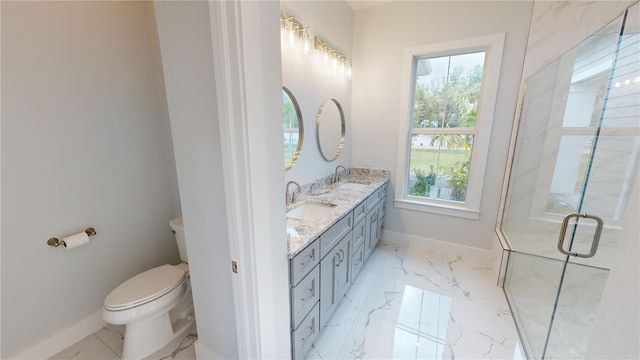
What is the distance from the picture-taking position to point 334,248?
163 cm

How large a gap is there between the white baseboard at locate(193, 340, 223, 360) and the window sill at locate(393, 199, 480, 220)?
2.31 metres

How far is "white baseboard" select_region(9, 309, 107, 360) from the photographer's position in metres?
1.43

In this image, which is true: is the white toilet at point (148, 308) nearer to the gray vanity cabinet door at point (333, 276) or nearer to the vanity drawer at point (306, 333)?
the vanity drawer at point (306, 333)

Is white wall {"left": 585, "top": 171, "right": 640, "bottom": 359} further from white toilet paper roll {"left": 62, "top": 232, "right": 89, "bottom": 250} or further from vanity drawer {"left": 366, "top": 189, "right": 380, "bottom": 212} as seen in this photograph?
white toilet paper roll {"left": 62, "top": 232, "right": 89, "bottom": 250}

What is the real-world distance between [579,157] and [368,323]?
1.95 meters

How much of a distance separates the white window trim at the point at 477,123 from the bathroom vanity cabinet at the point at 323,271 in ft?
2.84

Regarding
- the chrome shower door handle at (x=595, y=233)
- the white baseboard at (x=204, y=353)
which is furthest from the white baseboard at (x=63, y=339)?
the chrome shower door handle at (x=595, y=233)

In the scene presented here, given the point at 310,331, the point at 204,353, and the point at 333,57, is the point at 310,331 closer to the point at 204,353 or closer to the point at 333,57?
the point at 204,353

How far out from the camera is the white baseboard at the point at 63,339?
56.2 inches

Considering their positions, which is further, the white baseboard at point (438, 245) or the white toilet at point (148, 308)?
the white baseboard at point (438, 245)

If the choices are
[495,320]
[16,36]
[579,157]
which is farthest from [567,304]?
[16,36]

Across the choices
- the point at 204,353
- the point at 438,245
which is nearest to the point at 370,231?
the point at 438,245

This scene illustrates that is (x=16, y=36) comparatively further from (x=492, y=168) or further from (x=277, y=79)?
(x=492, y=168)

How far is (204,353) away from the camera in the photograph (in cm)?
139
